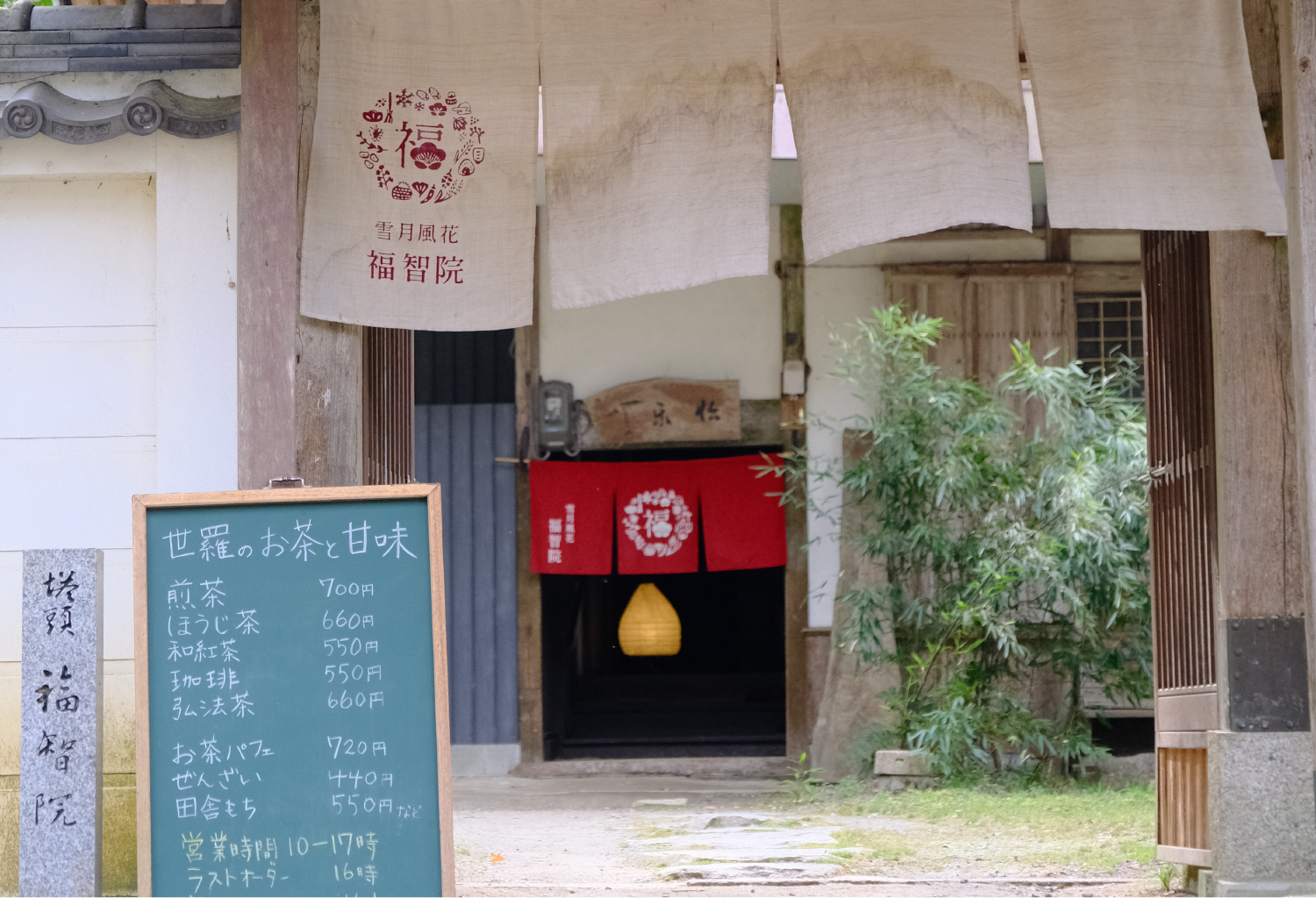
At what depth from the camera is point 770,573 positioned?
1388cm

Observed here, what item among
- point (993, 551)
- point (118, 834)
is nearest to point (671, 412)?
point (993, 551)

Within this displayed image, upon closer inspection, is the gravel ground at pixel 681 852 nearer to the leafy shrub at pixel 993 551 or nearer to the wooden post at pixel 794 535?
the wooden post at pixel 794 535

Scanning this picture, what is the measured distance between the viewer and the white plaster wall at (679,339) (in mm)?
11211

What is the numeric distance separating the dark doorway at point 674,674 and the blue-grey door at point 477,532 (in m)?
0.40

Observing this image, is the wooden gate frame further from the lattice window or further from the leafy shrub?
the lattice window

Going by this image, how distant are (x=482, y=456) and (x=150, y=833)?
7750mm

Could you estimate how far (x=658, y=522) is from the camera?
1100 cm

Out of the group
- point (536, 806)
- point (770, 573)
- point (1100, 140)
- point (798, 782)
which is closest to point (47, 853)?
point (1100, 140)

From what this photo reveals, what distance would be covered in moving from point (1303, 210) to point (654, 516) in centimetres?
710

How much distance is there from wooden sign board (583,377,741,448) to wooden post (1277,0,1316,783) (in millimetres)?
6699

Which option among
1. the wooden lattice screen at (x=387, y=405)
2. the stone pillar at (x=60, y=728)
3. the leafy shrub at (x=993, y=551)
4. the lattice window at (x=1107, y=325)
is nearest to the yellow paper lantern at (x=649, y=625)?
the leafy shrub at (x=993, y=551)

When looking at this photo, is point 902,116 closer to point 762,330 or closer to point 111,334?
point 111,334

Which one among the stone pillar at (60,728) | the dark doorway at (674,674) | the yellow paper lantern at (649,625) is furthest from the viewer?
the dark doorway at (674,674)

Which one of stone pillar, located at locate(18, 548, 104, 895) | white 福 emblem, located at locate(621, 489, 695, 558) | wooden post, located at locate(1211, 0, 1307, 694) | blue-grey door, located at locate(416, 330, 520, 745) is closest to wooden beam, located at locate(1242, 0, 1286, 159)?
wooden post, located at locate(1211, 0, 1307, 694)
